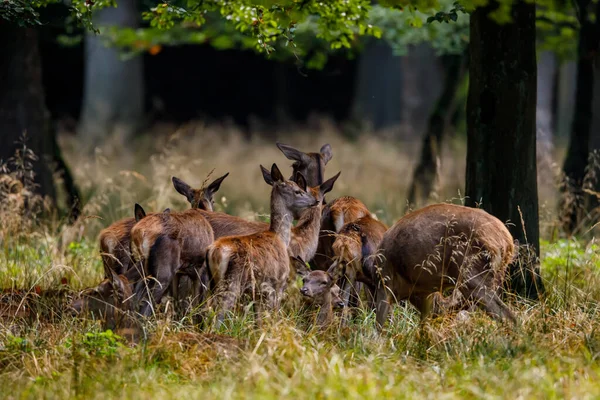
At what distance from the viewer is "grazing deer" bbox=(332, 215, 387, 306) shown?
781 centimetres

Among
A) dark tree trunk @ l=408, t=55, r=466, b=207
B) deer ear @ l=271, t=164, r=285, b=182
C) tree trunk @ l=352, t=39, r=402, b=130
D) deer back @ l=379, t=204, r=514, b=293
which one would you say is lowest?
tree trunk @ l=352, t=39, r=402, b=130

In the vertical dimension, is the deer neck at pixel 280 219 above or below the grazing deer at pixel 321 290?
above

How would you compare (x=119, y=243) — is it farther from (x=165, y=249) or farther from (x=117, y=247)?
(x=165, y=249)

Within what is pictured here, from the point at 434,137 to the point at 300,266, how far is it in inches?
285

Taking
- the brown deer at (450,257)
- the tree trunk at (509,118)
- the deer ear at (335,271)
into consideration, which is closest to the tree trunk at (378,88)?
the tree trunk at (509,118)

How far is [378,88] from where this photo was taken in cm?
3092

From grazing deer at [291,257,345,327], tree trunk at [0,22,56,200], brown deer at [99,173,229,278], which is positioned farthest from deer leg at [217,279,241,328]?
tree trunk at [0,22,56,200]

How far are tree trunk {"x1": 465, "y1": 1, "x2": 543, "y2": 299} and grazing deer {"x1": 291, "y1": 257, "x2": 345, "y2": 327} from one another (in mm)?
1534

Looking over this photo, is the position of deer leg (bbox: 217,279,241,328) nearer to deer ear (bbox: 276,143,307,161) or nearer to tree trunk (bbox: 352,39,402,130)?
deer ear (bbox: 276,143,307,161)

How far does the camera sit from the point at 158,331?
6539mm

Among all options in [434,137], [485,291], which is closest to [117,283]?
[485,291]

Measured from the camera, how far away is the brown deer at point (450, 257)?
7.02 metres

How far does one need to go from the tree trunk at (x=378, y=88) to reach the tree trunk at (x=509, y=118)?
721 inches

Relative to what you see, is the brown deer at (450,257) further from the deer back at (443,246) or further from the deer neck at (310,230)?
the deer neck at (310,230)
